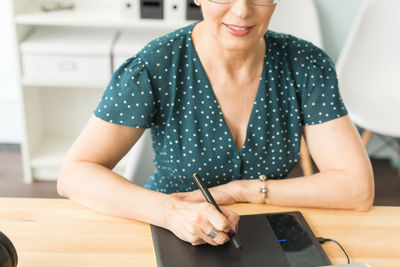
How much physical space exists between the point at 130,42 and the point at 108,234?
→ 161 centimetres

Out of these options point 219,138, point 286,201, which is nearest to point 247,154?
point 219,138

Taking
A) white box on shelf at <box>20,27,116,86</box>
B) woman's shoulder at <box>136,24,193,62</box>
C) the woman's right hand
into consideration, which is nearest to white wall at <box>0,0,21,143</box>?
white box on shelf at <box>20,27,116,86</box>

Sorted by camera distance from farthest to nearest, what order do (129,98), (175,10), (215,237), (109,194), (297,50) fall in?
(175,10)
(297,50)
(129,98)
(109,194)
(215,237)

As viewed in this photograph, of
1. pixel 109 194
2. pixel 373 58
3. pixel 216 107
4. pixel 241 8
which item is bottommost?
pixel 373 58

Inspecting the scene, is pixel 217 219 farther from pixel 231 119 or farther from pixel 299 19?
pixel 299 19

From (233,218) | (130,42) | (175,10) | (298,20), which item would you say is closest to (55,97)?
(130,42)

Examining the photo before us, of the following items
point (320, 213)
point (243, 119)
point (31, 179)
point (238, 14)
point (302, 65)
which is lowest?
point (31, 179)

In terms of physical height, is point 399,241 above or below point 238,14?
below

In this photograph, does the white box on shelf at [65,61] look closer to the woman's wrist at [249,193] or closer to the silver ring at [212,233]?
the woman's wrist at [249,193]

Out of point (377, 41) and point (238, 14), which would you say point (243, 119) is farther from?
point (377, 41)

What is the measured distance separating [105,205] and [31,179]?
178cm

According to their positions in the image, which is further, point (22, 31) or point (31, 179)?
point (31, 179)

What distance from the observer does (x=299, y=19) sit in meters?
2.71

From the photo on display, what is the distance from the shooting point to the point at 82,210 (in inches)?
Result: 43.8
